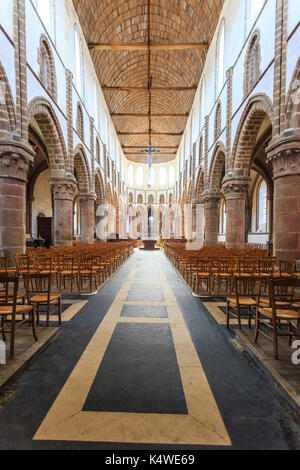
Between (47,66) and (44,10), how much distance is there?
2303mm

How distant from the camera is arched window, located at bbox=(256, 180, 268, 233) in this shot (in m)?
20.3

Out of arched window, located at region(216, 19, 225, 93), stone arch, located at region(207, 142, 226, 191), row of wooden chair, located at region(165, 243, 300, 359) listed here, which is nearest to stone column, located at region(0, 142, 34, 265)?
row of wooden chair, located at region(165, 243, 300, 359)

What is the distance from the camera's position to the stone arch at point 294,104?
7300 millimetres

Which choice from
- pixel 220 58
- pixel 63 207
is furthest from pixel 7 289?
pixel 220 58

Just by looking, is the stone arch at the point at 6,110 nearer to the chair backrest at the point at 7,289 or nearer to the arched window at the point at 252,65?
the chair backrest at the point at 7,289

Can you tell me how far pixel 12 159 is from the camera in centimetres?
790

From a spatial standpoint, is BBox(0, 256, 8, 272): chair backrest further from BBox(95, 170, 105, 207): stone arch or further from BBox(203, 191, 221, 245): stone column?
BBox(95, 170, 105, 207): stone arch

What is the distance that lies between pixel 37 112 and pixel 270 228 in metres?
16.7

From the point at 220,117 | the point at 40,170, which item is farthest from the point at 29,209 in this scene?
the point at 220,117

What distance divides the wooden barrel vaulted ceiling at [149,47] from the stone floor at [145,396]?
19024 millimetres

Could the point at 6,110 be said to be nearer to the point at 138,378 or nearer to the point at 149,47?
the point at 138,378

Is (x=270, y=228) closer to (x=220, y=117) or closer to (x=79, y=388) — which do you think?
(x=220, y=117)

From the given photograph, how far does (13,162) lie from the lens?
7.93 meters

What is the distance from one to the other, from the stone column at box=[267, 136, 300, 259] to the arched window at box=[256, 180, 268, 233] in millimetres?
13049
